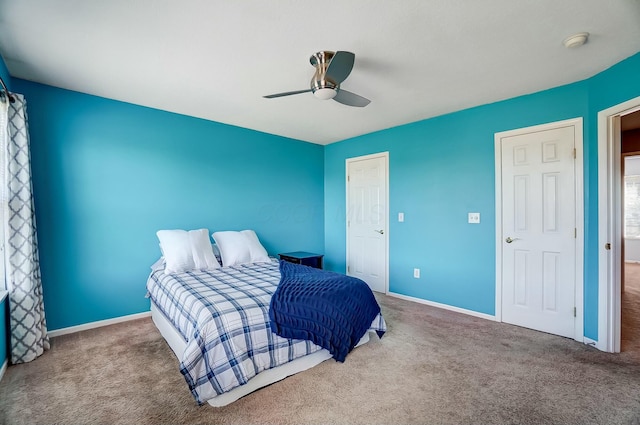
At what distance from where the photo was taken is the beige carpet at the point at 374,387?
169 cm

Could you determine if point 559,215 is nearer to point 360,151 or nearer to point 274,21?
point 360,151

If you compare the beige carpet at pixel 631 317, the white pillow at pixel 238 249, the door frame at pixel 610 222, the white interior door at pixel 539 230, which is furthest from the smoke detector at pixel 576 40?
the white pillow at pixel 238 249

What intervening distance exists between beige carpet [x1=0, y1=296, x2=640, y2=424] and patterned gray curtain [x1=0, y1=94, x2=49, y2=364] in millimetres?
237

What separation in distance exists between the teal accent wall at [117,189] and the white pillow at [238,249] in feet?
1.18

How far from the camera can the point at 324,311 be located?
223 cm

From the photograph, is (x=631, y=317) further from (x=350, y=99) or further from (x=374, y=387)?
(x=350, y=99)

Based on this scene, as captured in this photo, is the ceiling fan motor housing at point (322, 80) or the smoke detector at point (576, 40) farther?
the ceiling fan motor housing at point (322, 80)

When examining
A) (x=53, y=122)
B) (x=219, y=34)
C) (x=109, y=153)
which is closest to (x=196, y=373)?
(x=219, y=34)

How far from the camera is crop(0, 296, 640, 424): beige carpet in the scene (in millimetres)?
1691

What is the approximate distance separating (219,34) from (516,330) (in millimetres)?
3716

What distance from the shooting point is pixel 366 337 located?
2.64 metres

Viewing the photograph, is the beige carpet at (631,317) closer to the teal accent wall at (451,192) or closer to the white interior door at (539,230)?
the white interior door at (539,230)

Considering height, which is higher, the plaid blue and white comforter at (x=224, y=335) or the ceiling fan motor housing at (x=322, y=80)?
the ceiling fan motor housing at (x=322, y=80)

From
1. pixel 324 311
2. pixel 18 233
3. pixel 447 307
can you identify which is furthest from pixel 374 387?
pixel 18 233
